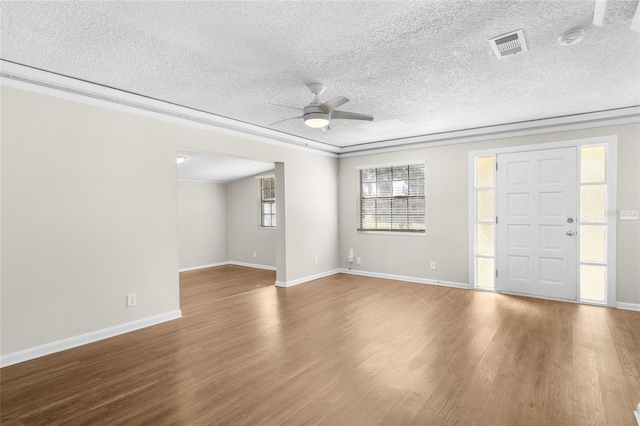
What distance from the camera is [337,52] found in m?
2.63

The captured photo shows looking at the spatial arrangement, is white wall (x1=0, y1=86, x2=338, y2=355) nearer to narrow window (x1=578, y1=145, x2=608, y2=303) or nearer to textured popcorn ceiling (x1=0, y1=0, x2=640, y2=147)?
textured popcorn ceiling (x1=0, y1=0, x2=640, y2=147)

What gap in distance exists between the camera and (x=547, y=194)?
4801mm

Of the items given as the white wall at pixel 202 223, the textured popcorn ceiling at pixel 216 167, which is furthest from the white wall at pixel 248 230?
the textured popcorn ceiling at pixel 216 167

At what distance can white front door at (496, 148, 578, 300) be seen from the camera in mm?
4660

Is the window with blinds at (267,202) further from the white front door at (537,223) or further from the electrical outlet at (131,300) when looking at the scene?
the white front door at (537,223)

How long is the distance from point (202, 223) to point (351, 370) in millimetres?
6135

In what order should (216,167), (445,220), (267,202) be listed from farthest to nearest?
(267,202), (216,167), (445,220)

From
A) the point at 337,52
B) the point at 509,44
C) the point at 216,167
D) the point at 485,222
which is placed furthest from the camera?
the point at 216,167

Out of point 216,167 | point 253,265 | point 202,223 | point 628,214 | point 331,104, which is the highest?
point 331,104

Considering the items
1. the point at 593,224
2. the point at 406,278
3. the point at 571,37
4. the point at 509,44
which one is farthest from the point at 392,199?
the point at 571,37

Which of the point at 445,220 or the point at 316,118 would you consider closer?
the point at 316,118

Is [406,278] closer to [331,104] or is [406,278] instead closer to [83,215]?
[331,104]

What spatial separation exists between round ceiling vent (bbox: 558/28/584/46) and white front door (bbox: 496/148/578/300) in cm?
278

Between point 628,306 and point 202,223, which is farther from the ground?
point 202,223
